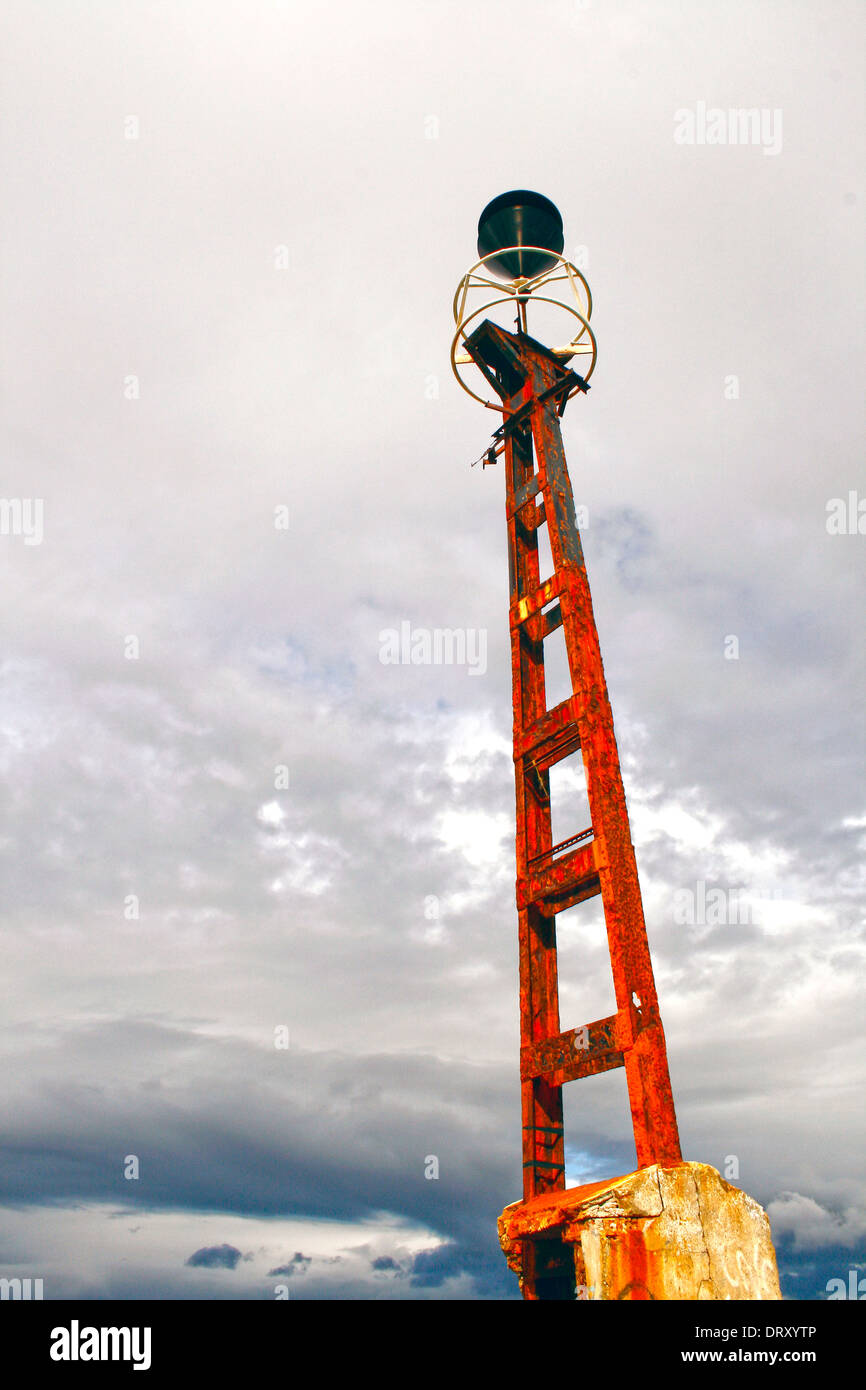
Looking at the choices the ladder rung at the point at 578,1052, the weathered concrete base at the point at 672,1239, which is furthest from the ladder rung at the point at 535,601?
the weathered concrete base at the point at 672,1239

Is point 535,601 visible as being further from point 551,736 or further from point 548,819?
point 548,819

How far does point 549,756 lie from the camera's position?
19.0 m

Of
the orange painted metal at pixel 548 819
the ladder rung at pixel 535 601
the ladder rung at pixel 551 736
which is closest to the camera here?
the orange painted metal at pixel 548 819

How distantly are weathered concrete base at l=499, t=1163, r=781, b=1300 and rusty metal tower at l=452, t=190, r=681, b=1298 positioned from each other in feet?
3.08

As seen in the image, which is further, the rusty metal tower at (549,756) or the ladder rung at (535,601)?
the ladder rung at (535,601)

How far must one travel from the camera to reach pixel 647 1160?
45.4 feet

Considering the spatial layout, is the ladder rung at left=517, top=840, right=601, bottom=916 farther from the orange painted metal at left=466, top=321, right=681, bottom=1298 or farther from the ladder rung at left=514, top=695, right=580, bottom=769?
the ladder rung at left=514, top=695, right=580, bottom=769

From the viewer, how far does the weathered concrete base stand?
12.2 metres

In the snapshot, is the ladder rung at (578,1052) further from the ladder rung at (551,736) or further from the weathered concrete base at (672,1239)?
the ladder rung at (551,736)

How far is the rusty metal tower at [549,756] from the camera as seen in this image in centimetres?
1498

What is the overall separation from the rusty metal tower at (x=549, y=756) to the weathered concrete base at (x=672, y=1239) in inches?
37.0
